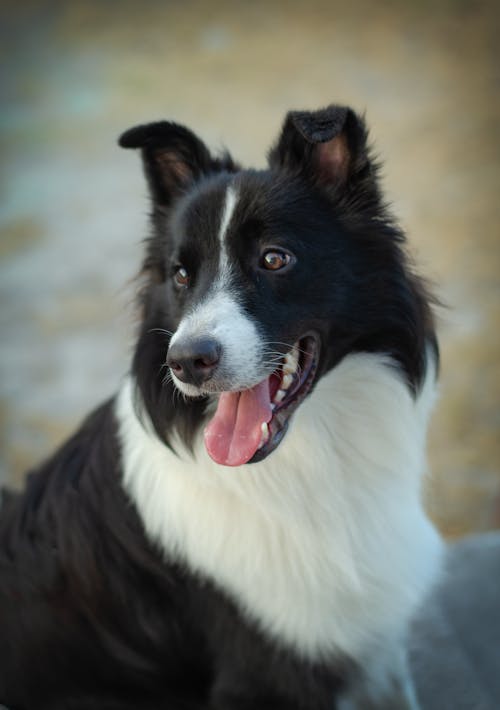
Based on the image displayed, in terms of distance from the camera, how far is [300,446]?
2410mm

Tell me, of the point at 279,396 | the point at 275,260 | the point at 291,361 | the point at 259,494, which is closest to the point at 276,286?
the point at 275,260

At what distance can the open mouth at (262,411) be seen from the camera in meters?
2.19

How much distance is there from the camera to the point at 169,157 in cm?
273

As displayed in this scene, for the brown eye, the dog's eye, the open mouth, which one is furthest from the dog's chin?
the dog's eye

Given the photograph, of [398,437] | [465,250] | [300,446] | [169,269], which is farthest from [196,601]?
[465,250]

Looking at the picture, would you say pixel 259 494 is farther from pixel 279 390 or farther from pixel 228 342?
pixel 228 342

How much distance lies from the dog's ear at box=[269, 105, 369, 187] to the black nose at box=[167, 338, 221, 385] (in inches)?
27.9

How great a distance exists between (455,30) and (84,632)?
1129 cm

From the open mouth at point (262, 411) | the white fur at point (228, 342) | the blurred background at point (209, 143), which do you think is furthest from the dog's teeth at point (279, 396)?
the blurred background at point (209, 143)

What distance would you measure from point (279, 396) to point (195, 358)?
1.15ft

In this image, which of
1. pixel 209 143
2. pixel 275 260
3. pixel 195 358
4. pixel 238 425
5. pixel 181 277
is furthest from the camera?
pixel 209 143

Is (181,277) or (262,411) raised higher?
(181,277)

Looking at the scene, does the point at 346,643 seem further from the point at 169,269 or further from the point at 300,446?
the point at 169,269

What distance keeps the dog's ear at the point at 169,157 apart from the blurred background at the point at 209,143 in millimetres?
3214
